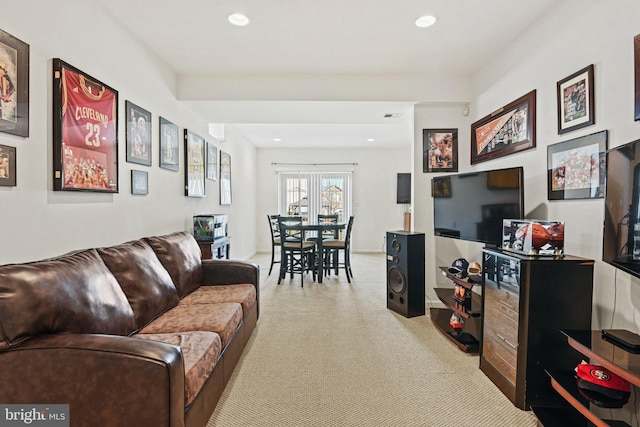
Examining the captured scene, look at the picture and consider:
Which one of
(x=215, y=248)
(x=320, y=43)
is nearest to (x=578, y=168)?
(x=320, y=43)

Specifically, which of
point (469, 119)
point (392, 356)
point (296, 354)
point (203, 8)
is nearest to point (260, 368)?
point (296, 354)

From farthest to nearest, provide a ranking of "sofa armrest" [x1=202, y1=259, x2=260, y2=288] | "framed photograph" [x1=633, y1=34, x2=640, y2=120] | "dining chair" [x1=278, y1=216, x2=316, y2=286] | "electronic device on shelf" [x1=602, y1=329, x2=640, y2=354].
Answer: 1. "dining chair" [x1=278, y1=216, x2=316, y2=286]
2. "sofa armrest" [x1=202, y1=259, x2=260, y2=288]
3. "framed photograph" [x1=633, y1=34, x2=640, y2=120]
4. "electronic device on shelf" [x1=602, y1=329, x2=640, y2=354]

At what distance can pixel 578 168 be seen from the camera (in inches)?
78.0

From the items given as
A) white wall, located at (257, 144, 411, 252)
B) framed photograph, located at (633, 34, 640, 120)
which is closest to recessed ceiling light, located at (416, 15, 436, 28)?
framed photograph, located at (633, 34, 640, 120)

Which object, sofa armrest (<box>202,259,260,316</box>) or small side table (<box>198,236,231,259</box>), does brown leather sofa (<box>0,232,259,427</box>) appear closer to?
sofa armrest (<box>202,259,260,316</box>)

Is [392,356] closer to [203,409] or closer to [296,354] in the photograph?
[296,354]

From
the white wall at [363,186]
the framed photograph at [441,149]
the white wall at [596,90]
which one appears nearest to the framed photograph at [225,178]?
the white wall at [363,186]

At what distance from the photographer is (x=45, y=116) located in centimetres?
175

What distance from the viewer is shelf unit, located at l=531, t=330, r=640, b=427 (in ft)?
3.90

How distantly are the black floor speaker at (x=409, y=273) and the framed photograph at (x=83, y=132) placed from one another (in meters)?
2.66

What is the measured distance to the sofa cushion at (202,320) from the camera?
188cm

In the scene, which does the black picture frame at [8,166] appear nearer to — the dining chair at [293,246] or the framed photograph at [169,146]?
the framed photograph at [169,146]

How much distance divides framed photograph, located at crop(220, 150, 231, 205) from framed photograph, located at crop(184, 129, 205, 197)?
2.67ft

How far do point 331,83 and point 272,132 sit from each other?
2742 millimetres
